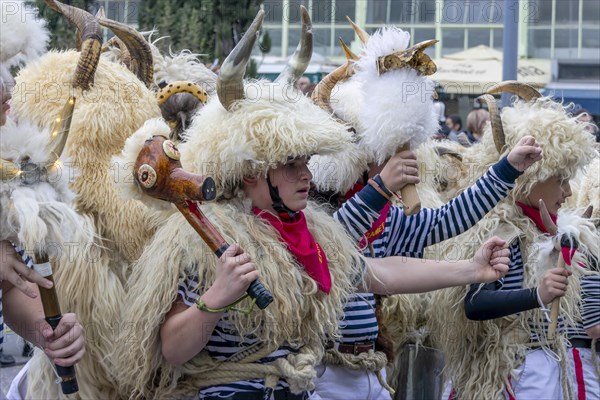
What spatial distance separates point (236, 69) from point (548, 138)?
1.65m

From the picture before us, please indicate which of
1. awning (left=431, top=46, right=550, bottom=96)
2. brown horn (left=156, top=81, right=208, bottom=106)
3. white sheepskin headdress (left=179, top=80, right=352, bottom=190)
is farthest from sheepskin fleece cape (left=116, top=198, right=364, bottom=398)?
awning (left=431, top=46, right=550, bottom=96)

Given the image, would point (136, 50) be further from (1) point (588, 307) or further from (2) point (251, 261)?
(1) point (588, 307)

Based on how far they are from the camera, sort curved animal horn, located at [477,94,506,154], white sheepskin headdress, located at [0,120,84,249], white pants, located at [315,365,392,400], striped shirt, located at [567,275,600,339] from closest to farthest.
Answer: white sheepskin headdress, located at [0,120,84,249], white pants, located at [315,365,392,400], curved animal horn, located at [477,94,506,154], striped shirt, located at [567,275,600,339]

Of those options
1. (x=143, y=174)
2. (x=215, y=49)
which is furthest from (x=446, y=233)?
(x=215, y=49)

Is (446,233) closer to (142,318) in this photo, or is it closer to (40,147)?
(142,318)

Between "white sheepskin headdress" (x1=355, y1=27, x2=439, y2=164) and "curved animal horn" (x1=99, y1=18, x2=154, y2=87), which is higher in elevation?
"curved animal horn" (x1=99, y1=18, x2=154, y2=87)

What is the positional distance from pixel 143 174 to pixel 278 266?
0.53 metres

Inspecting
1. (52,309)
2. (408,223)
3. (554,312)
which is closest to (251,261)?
(52,309)

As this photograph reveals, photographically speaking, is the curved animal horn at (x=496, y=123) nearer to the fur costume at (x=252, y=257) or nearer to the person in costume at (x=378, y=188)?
the person in costume at (x=378, y=188)

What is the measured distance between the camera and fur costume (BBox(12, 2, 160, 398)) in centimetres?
299

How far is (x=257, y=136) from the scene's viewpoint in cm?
269

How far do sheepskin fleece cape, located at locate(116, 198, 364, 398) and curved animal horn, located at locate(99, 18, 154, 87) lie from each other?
890mm

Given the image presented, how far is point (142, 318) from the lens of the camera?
8.80 ft

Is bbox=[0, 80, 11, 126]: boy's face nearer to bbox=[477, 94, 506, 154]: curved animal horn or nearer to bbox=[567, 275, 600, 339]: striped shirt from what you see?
bbox=[477, 94, 506, 154]: curved animal horn
